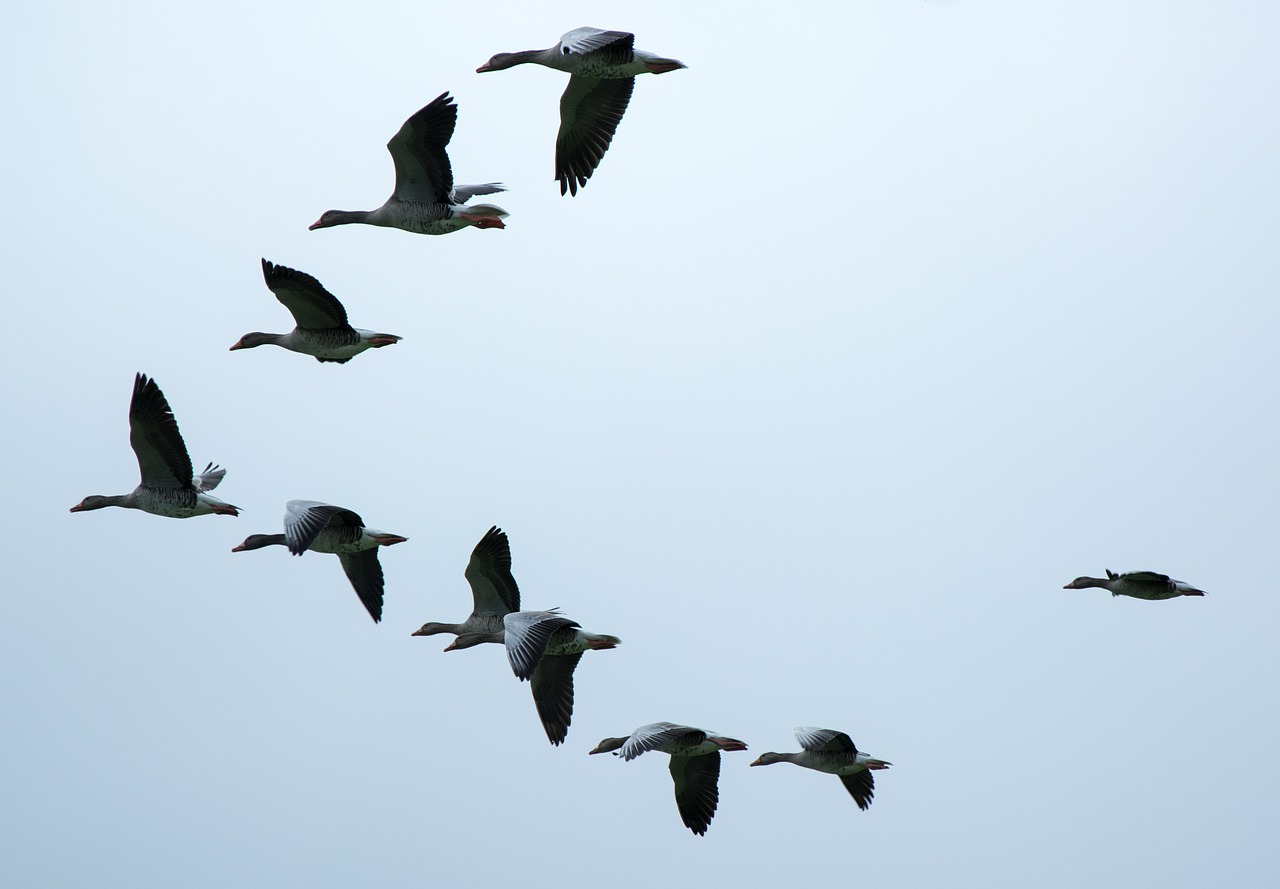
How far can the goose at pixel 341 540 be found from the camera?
813 inches

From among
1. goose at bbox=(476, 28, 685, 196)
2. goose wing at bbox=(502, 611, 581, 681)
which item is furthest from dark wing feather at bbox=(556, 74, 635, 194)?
goose wing at bbox=(502, 611, 581, 681)

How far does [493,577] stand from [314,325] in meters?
4.18

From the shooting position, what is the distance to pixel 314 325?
73.5 feet

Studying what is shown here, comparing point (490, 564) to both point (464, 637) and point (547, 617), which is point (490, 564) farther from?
point (547, 617)

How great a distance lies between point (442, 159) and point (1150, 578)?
1095 centimetres

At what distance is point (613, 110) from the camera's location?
73.2 feet

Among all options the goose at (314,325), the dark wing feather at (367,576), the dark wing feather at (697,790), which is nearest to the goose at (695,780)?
the dark wing feather at (697,790)

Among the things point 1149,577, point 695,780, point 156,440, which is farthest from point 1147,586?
point 156,440

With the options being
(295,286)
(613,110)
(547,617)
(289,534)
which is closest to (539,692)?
(547,617)

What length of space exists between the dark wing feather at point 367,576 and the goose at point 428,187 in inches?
182

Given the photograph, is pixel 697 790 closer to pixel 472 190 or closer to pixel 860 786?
pixel 860 786

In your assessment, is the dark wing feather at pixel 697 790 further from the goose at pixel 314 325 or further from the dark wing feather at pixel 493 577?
the goose at pixel 314 325

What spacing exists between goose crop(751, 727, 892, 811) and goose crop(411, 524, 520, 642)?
4.33 meters

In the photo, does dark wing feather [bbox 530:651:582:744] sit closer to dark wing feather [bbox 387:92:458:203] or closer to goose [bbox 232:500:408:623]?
goose [bbox 232:500:408:623]
